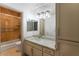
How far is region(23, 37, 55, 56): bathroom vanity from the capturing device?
1.23m

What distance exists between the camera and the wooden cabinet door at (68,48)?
1.10m

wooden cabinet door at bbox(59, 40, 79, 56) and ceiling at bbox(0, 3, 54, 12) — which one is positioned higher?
ceiling at bbox(0, 3, 54, 12)

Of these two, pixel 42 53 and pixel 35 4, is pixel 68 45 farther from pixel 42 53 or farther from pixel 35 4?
pixel 35 4

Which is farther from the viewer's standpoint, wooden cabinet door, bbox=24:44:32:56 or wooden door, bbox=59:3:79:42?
wooden cabinet door, bbox=24:44:32:56

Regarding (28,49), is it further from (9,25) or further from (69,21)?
(69,21)

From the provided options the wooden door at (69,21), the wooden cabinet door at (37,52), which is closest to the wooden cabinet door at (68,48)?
the wooden door at (69,21)

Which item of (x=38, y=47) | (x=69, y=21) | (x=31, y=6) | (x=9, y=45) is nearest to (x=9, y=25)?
(x=9, y=45)

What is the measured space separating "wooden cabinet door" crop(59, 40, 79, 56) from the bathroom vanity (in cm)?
10

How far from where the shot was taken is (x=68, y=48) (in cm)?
116

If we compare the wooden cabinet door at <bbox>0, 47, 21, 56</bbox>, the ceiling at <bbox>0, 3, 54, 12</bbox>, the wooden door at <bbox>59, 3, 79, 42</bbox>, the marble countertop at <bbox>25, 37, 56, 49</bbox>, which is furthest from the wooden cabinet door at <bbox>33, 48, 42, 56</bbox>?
the ceiling at <bbox>0, 3, 54, 12</bbox>

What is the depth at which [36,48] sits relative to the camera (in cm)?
130

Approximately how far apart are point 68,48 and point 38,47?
0.40m

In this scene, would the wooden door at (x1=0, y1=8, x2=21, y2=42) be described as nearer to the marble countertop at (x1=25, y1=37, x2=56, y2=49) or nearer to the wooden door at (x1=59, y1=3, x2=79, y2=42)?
the marble countertop at (x1=25, y1=37, x2=56, y2=49)

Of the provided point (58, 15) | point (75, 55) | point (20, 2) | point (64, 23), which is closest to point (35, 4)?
point (20, 2)
